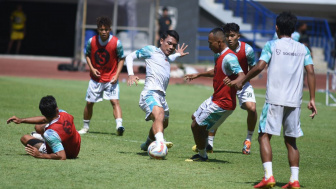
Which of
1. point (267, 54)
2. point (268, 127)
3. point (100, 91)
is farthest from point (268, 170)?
point (100, 91)

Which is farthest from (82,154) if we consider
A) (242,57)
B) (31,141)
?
(242,57)

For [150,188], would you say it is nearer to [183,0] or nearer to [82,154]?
[82,154]

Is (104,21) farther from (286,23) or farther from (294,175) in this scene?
(294,175)

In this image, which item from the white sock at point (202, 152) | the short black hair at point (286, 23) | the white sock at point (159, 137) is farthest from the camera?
the white sock at point (202, 152)

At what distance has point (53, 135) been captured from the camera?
8.49 metres

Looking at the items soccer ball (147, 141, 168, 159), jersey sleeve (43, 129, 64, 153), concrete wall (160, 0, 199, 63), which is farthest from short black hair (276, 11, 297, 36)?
concrete wall (160, 0, 199, 63)

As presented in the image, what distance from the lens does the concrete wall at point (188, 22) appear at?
3394 centimetres

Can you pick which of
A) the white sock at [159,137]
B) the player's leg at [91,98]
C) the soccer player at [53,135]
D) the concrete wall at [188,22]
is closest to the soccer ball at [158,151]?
the white sock at [159,137]

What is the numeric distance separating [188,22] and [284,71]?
26545mm

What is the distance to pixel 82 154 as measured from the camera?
946 centimetres

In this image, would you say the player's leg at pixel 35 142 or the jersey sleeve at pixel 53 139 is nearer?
the jersey sleeve at pixel 53 139

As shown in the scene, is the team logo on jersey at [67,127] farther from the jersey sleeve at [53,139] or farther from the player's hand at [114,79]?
the player's hand at [114,79]

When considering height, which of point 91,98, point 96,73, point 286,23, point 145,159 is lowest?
point 145,159

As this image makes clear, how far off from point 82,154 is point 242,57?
10.2ft
